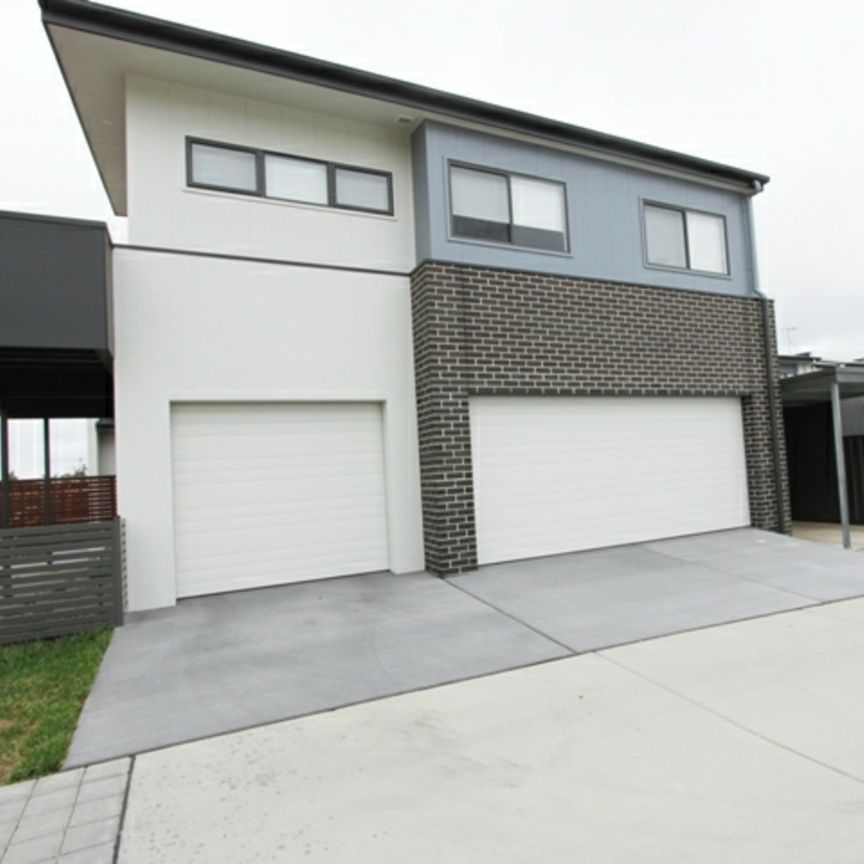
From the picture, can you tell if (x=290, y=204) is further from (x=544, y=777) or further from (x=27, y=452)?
(x=27, y=452)

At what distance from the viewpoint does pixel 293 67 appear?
7.05 m

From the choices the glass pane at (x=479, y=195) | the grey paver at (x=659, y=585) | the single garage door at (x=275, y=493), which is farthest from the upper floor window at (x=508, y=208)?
the grey paver at (x=659, y=585)

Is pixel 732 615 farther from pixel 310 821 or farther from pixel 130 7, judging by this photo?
pixel 130 7

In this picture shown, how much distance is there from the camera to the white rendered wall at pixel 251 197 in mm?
6934

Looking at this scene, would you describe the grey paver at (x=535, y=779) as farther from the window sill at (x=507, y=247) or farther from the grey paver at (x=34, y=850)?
the window sill at (x=507, y=247)

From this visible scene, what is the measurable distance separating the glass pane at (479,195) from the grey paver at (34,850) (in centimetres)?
768

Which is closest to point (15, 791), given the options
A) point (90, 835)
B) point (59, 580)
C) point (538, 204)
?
point (90, 835)

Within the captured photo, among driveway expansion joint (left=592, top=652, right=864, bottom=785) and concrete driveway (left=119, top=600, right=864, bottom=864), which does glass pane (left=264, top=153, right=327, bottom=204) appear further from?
driveway expansion joint (left=592, top=652, right=864, bottom=785)

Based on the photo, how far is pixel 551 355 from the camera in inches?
329

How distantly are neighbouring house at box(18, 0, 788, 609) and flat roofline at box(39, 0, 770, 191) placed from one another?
27 millimetres

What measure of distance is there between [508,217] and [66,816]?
8.19 m

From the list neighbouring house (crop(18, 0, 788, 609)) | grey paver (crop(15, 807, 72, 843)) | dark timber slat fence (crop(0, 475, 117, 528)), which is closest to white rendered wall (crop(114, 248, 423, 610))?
neighbouring house (crop(18, 0, 788, 609))

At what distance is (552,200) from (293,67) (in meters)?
4.14

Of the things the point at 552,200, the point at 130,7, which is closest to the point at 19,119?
the point at 130,7
